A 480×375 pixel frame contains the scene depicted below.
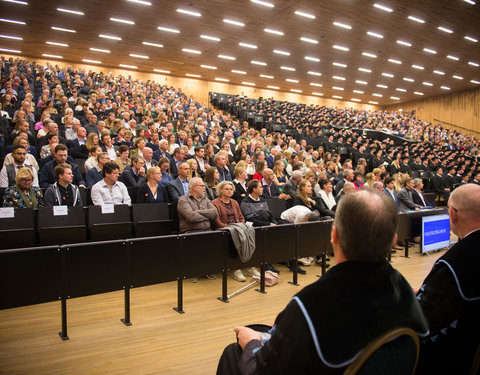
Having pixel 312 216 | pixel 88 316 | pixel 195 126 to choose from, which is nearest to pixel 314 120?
pixel 195 126

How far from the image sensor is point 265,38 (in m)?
14.3

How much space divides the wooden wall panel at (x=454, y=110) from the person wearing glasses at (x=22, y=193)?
1062 inches

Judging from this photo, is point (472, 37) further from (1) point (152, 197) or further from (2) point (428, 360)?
(2) point (428, 360)

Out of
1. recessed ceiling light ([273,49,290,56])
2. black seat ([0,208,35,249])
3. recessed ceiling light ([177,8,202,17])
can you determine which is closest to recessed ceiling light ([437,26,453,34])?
recessed ceiling light ([273,49,290,56])

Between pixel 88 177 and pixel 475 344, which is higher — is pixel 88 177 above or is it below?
above

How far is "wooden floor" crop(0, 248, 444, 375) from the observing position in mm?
2387

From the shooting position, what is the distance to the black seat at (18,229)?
3570 millimetres

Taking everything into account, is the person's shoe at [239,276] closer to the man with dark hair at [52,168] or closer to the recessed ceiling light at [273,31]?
the man with dark hair at [52,168]

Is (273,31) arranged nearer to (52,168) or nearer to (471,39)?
(471,39)

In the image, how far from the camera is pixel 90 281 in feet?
9.25

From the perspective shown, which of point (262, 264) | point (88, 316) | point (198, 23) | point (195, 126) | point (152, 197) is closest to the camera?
point (88, 316)

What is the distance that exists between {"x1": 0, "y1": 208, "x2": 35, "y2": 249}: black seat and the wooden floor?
27.9 inches

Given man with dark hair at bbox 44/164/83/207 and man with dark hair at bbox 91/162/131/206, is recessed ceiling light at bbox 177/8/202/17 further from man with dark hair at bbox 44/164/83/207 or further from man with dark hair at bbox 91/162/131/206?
man with dark hair at bbox 44/164/83/207

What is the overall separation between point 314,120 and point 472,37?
23.0ft
